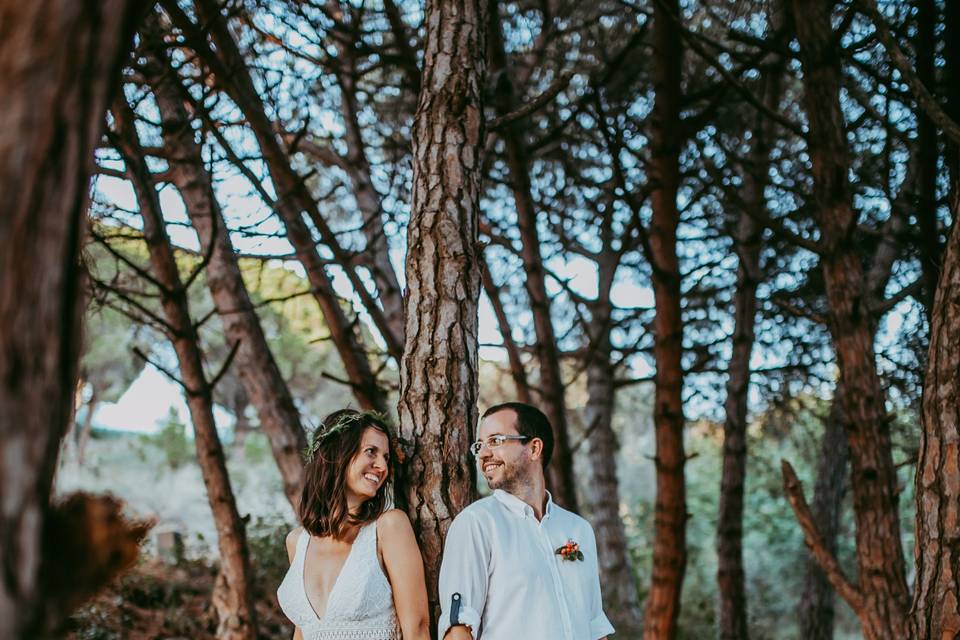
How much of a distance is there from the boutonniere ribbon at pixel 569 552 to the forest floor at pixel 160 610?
3.77m

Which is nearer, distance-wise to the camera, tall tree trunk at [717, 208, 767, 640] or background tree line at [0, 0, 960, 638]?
background tree line at [0, 0, 960, 638]

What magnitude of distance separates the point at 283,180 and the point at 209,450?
178cm

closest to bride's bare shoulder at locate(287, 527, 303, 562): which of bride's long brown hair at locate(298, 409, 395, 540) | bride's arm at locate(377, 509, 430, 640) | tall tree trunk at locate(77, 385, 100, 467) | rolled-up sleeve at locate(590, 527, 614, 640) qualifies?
bride's long brown hair at locate(298, 409, 395, 540)

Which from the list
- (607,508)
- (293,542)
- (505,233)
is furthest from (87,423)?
(293,542)

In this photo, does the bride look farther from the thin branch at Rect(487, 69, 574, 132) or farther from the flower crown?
the thin branch at Rect(487, 69, 574, 132)

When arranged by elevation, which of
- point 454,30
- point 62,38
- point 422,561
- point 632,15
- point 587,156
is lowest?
A: point 422,561

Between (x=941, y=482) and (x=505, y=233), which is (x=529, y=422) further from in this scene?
(x=505, y=233)

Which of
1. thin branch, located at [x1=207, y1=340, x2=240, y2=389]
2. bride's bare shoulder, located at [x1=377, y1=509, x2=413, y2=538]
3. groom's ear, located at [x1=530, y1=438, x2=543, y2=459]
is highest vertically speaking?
thin branch, located at [x1=207, y1=340, x2=240, y2=389]

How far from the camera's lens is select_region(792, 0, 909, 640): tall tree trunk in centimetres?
415

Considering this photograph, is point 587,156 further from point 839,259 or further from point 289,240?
point 839,259

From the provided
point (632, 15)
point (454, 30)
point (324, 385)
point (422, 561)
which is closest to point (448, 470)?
point (422, 561)

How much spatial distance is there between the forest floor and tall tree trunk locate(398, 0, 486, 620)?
12.2 ft

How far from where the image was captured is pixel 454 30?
3748 millimetres

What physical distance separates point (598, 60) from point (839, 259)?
419 cm
